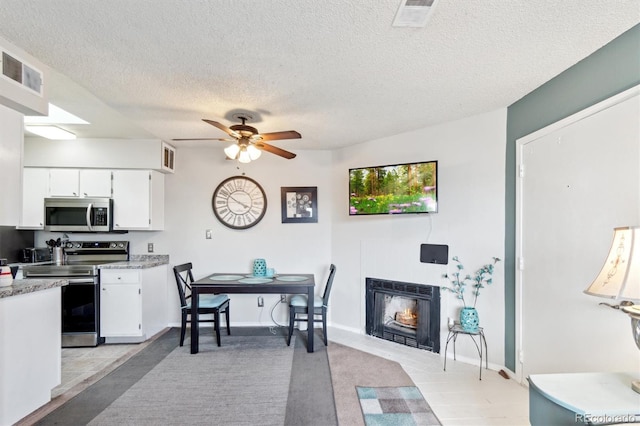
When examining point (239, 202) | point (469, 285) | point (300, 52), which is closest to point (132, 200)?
point (239, 202)

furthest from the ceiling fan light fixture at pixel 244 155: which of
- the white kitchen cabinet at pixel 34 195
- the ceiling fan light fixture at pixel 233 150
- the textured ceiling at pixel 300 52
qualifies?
the white kitchen cabinet at pixel 34 195

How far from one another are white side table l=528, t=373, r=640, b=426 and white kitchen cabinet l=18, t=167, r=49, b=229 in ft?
15.7

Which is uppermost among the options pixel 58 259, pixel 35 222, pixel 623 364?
pixel 35 222

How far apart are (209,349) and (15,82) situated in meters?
2.72

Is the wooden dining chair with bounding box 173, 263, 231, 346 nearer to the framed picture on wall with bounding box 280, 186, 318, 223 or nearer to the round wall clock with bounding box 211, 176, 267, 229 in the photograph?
the round wall clock with bounding box 211, 176, 267, 229

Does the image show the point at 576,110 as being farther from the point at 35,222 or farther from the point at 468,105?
the point at 35,222

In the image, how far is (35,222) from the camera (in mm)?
3426

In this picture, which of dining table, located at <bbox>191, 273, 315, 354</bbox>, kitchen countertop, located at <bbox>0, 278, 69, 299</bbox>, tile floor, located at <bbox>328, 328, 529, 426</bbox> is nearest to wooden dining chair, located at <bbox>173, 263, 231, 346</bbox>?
dining table, located at <bbox>191, 273, 315, 354</bbox>

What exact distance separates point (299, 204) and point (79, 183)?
2.69 metres

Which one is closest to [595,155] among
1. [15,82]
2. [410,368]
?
[410,368]

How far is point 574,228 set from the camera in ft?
6.33

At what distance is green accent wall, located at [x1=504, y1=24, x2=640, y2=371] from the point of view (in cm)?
164

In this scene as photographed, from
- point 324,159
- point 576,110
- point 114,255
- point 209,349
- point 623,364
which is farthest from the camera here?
point 324,159

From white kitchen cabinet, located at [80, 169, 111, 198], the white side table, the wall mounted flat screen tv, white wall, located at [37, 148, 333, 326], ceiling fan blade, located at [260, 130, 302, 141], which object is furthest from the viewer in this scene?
white wall, located at [37, 148, 333, 326]
